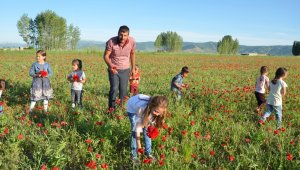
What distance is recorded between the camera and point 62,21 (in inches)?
3561

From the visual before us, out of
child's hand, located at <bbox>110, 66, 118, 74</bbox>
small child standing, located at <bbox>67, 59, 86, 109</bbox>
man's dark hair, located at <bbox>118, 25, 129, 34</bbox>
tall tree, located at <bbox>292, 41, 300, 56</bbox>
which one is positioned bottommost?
small child standing, located at <bbox>67, 59, 86, 109</bbox>

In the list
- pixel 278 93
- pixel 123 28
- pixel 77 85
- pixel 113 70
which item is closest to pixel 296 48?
pixel 278 93

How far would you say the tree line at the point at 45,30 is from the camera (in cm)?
8862

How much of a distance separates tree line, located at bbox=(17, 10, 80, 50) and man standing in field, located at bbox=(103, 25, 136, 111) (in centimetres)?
8715

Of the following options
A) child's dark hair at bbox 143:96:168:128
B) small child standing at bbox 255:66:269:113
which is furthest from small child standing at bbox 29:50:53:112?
small child standing at bbox 255:66:269:113

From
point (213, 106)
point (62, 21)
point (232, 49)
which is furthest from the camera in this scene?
point (232, 49)

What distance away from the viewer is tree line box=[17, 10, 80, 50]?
88.6 meters

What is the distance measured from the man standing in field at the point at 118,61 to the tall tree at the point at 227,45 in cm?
13133

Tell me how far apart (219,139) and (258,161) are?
3.76 ft

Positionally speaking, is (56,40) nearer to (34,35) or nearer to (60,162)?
(34,35)

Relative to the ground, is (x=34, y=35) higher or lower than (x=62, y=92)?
higher

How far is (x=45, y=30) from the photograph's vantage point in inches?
3531

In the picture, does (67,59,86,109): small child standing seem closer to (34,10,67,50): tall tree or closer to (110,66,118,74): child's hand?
(110,66,118,74): child's hand

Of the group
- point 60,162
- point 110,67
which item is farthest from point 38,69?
point 60,162
